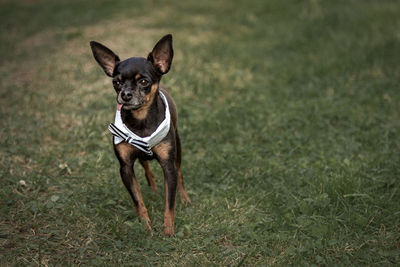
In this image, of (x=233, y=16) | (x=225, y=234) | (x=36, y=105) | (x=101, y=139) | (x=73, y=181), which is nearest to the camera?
(x=225, y=234)

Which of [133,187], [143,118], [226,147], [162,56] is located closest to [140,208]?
[133,187]

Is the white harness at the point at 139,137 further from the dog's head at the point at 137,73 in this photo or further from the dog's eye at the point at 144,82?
the dog's eye at the point at 144,82

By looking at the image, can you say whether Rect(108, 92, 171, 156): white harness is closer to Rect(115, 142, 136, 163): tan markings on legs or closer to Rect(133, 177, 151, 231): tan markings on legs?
Rect(115, 142, 136, 163): tan markings on legs

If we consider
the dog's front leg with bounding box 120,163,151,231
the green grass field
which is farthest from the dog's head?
the green grass field

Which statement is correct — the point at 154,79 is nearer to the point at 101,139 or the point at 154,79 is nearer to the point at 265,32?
the point at 101,139

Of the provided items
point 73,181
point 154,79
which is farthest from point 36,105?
point 154,79

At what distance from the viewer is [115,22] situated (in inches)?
421

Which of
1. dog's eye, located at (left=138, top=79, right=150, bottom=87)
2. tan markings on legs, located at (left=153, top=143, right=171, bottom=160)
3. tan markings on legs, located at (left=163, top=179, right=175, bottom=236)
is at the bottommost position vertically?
tan markings on legs, located at (left=163, top=179, right=175, bottom=236)

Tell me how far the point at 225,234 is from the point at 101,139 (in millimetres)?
2366

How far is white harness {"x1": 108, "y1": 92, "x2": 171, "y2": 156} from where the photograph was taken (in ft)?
11.6

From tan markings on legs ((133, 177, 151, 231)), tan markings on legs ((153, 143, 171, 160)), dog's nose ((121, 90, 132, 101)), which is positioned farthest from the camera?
tan markings on legs ((133, 177, 151, 231))

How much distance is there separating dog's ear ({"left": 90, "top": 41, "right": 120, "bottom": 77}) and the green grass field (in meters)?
1.28

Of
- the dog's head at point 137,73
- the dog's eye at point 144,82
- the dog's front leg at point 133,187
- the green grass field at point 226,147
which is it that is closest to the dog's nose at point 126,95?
the dog's head at point 137,73

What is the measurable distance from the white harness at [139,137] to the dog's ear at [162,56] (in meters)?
0.45
